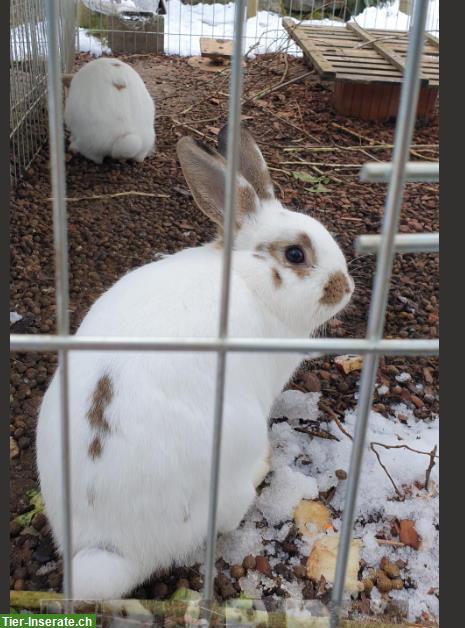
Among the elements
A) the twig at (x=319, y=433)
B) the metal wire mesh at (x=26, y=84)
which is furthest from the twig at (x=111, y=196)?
the twig at (x=319, y=433)

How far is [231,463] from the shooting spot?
1.90m

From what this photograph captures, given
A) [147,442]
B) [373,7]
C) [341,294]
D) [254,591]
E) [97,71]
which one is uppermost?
[373,7]

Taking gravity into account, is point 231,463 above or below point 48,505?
above

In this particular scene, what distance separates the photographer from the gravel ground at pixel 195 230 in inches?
91.3

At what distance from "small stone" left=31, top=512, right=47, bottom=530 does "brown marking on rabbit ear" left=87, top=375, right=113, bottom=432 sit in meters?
0.64

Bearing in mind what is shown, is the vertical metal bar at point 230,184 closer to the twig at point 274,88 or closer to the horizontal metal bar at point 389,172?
the horizontal metal bar at point 389,172

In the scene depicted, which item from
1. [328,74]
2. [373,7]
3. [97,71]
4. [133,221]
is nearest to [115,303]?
[133,221]

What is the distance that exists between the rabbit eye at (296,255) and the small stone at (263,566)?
0.95 m

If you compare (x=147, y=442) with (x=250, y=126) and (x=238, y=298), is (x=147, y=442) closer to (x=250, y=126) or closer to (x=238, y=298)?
(x=238, y=298)

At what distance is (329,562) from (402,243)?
129 centimetres

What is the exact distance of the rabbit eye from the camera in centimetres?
221

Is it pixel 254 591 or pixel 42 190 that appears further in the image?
pixel 42 190

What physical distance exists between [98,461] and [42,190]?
9.91 ft

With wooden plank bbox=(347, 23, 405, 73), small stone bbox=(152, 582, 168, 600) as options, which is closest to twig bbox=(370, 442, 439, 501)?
small stone bbox=(152, 582, 168, 600)
